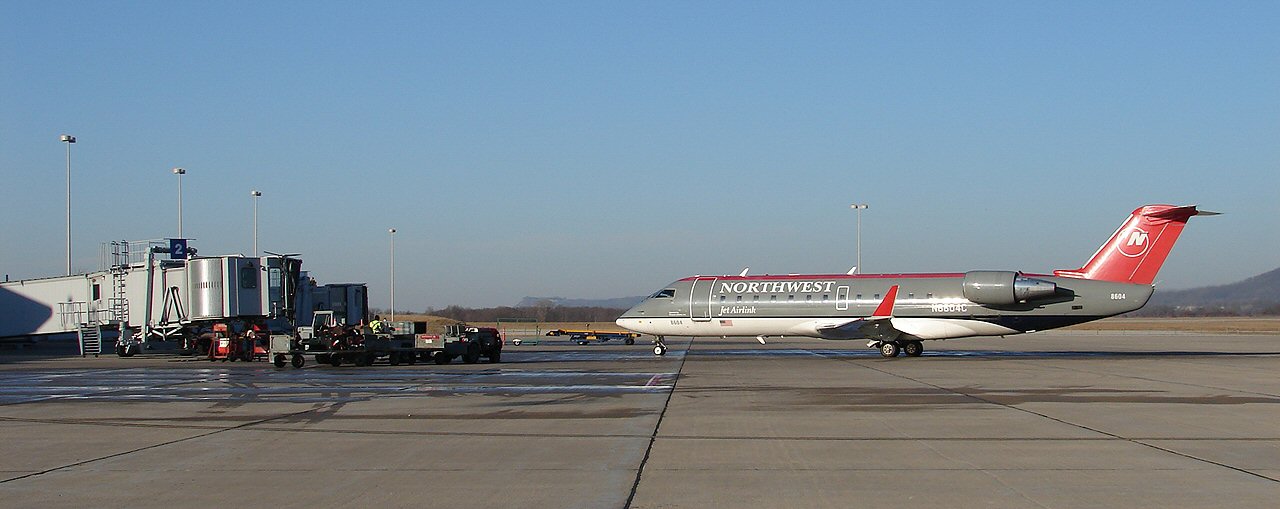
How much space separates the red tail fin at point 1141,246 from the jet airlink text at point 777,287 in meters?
9.09

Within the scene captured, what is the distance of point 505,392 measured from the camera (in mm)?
22375

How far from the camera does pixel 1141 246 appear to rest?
35156 millimetres

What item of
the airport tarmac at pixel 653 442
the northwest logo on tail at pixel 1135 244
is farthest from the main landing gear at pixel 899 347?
the airport tarmac at pixel 653 442

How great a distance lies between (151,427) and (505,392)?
26.1 ft

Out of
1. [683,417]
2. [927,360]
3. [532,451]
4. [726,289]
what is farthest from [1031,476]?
[726,289]

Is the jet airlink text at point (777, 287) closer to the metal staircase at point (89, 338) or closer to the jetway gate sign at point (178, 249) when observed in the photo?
the jetway gate sign at point (178, 249)

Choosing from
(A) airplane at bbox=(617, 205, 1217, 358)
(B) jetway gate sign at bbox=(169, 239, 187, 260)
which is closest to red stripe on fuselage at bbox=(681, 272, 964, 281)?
(A) airplane at bbox=(617, 205, 1217, 358)

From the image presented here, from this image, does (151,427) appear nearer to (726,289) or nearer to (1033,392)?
(1033,392)

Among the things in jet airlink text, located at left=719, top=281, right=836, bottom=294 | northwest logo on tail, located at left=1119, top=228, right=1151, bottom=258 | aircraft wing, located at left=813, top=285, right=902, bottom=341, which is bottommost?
aircraft wing, located at left=813, top=285, right=902, bottom=341

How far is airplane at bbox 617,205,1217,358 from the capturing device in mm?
35156

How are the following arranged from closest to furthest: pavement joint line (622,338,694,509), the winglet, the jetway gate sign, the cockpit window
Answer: pavement joint line (622,338,694,509) → the winglet → the cockpit window → the jetway gate sign

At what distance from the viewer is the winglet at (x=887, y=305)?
37.9m

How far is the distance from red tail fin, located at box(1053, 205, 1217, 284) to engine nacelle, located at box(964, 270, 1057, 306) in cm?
175

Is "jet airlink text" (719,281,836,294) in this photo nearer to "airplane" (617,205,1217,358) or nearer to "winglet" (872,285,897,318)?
"airplane" (617,205,1217,358)
